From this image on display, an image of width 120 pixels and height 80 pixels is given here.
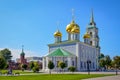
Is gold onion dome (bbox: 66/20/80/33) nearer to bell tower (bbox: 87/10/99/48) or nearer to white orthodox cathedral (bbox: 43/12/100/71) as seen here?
white orthodox cathedral (bbox: 43/12/100/71)

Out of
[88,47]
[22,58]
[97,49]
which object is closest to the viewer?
[88,47]

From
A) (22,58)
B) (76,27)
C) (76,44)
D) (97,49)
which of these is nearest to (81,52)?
(76,44)

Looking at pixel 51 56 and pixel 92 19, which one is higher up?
pixel 92 19

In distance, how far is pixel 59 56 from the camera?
3100 inches

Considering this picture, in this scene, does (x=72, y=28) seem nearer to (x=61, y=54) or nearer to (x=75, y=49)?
(x=75, y=49)

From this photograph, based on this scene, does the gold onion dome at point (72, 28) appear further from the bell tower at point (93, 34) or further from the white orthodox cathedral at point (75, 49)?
the bell tower at point (93, 34)

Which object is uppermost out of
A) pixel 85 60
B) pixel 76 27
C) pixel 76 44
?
pixel 76 27

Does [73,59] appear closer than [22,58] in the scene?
Yes

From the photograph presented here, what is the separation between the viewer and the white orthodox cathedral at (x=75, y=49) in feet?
261

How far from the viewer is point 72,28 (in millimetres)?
88312

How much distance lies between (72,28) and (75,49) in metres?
9.53

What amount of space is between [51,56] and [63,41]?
1202 cm

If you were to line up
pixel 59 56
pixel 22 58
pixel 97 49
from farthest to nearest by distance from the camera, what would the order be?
1. pixel 22 58
2. pixel 97 49
3. pixel 59 56

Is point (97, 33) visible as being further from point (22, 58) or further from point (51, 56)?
point (22, 58)
